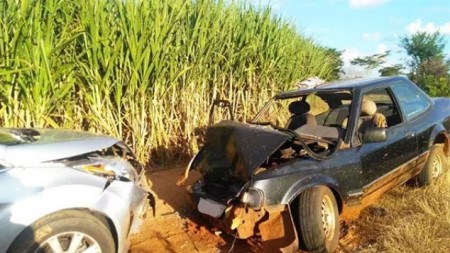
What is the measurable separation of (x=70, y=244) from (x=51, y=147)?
0.73 metres

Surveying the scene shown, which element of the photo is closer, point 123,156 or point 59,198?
point 59,198

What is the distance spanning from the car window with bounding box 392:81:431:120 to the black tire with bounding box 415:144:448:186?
53 cm

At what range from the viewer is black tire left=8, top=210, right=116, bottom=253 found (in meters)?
2.82

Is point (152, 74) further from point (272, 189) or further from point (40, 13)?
point (272, 189)

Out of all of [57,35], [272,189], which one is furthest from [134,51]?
[272,189]

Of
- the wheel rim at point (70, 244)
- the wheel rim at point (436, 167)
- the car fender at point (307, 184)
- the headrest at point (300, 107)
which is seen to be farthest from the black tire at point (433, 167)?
the wheel rim at point (70, 244)

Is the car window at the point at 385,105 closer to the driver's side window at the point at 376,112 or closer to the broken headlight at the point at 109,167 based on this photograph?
the driver's side window at the point at 376,112

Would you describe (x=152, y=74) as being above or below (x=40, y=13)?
below

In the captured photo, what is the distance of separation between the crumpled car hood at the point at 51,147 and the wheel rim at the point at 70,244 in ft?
1.83

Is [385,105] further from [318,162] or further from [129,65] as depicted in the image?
[129,65]

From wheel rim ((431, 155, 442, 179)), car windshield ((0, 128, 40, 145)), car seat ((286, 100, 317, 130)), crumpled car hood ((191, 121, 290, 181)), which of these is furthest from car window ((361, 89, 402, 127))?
car windshield ((0, 128, 40, 145))

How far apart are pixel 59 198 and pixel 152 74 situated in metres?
4.07

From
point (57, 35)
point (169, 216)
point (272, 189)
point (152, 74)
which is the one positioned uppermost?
point (57, 35)

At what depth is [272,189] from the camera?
3654 millimetres
